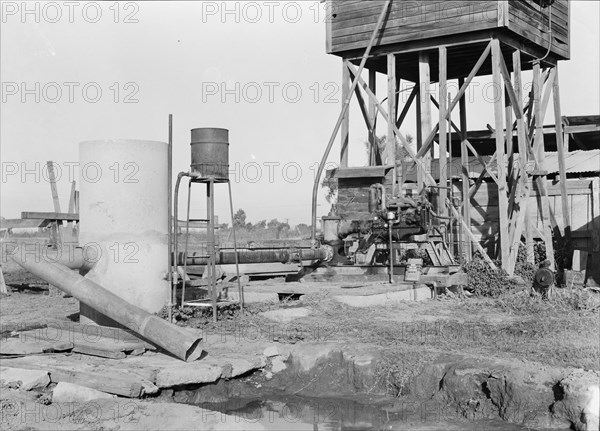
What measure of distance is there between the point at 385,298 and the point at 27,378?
703 centimetres

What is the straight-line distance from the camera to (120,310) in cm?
984

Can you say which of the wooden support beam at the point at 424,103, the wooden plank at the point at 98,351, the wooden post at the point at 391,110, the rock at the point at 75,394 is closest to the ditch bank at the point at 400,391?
the rock at the point at 75,394

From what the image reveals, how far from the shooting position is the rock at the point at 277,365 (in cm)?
915

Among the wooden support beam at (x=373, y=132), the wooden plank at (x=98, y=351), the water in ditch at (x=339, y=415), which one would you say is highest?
the wooden support beam at (x=373, y=132)

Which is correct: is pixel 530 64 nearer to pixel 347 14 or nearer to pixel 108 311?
pixel 347 14

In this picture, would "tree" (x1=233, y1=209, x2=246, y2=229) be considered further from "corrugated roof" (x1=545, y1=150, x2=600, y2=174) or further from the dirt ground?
the dirt ground

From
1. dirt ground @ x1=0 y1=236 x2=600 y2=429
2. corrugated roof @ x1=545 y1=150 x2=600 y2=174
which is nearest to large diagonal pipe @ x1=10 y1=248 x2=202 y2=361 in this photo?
dirt ground @ x1=0 y1=236 x2=600 y2=429

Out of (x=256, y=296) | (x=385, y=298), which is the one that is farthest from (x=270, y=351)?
(x=385, y=298)

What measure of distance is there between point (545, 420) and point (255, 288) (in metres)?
7.14

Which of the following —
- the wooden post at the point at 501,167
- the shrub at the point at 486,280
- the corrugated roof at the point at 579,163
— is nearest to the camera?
the shrub at the point at 486,280

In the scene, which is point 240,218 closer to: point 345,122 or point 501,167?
point 345,122

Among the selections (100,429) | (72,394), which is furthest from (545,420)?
(72,394)

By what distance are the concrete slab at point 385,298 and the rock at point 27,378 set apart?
5.83 metres

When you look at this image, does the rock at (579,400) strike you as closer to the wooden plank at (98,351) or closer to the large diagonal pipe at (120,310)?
the large diagonal pipe at (120,310)
